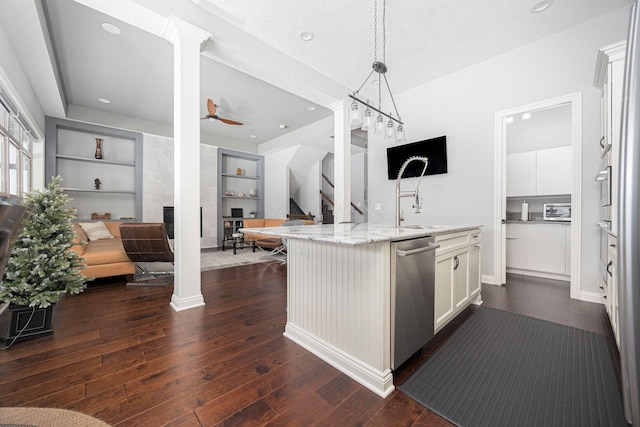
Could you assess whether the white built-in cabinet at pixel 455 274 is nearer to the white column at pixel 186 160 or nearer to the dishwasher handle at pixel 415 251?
the dishwasher handle at pixel 415 251

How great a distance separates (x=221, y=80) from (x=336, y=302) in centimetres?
417

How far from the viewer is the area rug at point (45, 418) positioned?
3.75 ft

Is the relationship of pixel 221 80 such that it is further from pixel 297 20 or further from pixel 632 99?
pixel 632 99

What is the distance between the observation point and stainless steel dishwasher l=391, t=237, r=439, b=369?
4.74ft

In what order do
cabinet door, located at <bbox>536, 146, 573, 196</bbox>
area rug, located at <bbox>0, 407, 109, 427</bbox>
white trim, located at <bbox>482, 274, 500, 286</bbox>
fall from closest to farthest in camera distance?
area rug, located at <bbox>0, 407, 109, 427</bbox>
white trim, located at <bbox>482, 274, 500, 286</bbox>
cabinet door, located at <bbox>536, 146, 573, 196</bbox>

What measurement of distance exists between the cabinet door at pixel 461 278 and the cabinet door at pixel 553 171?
278 centimetres

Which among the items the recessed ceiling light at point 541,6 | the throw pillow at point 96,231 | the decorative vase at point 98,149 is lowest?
the throw pillow at point 96,231

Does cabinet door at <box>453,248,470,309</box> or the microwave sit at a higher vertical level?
the microwave

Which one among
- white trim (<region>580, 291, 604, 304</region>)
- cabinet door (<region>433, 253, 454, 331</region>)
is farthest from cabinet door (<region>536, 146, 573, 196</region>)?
cabinet door (<region>433, 253, 454, 331</region>)

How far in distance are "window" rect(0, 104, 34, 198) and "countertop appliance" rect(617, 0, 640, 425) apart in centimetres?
391

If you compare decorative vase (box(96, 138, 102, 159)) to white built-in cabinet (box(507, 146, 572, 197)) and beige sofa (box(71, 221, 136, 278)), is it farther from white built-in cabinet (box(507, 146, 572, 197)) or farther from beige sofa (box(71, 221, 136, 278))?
white built-in cabinet (box(507, 146, 572, 197))

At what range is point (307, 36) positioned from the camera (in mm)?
3137

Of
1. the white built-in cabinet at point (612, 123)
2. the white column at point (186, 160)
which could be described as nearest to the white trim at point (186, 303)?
the white column at point (186, 160)

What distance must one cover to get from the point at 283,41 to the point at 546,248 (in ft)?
14.9
